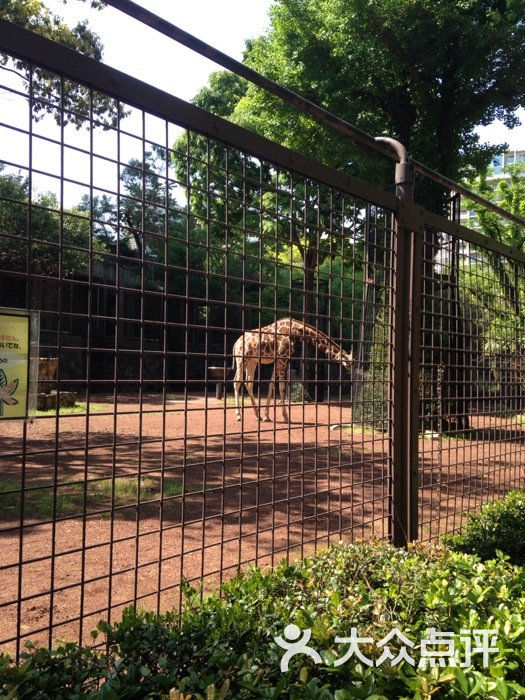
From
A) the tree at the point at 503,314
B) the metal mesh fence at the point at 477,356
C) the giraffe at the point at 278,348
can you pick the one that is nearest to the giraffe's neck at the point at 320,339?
the giraffe at the point at 278,348

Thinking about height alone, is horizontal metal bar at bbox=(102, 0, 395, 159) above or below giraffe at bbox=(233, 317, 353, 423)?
above

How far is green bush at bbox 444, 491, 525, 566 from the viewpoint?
424 centimetres

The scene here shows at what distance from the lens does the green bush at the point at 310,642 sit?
1.71 m

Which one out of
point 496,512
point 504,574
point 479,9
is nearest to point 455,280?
point 496,512

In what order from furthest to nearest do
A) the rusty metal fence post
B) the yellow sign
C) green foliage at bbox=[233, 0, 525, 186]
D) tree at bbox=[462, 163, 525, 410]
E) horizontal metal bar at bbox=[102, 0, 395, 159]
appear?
green foliage at bbox=[233, 0, 525, 186] < tree at bbox=[462, 163, 525, 410] < the rusty metal fence post < horizontal metal bar at bbox=[102, 0, 395, 159] < the yellow sign

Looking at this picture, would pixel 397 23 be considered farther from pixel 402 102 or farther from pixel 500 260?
pixel 500 260

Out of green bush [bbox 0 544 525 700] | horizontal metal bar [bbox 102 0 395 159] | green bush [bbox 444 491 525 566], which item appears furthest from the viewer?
green bush [bbox 444 491 525 566]

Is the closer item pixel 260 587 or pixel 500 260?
pixel 260 587

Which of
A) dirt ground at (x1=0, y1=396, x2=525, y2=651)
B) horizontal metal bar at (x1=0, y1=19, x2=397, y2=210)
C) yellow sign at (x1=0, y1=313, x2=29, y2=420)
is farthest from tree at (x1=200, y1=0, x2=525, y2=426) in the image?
yellow sign at (x1=0, y1=313, x2=29, y2=420)

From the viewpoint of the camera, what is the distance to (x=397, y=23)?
42.5ft

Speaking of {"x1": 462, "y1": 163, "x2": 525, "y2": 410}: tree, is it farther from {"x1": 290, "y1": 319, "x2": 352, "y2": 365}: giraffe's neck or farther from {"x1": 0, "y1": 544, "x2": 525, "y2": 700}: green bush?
{"x1": 0, "y1": 544, "x2": 525, "y2": 700}: green bush

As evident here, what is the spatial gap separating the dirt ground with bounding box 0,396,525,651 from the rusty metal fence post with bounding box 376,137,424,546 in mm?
99

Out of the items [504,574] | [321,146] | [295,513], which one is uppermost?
[321,146]

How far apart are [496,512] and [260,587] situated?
273 centimetres
